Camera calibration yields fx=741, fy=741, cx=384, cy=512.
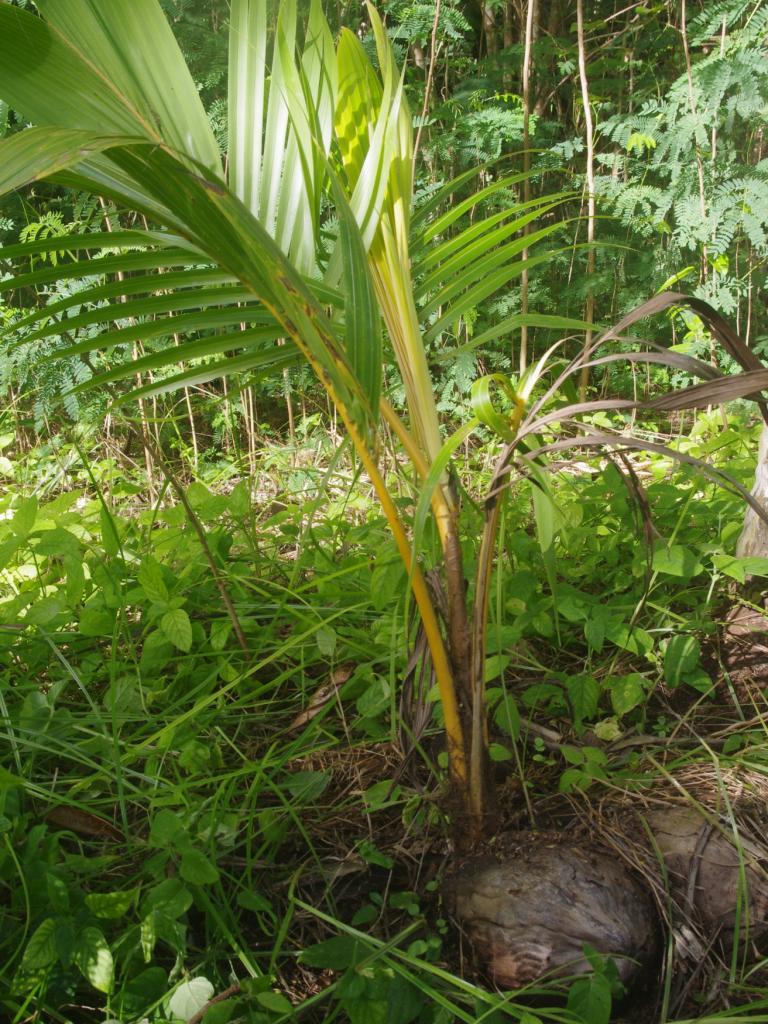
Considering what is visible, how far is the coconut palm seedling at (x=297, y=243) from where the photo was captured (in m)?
0.64

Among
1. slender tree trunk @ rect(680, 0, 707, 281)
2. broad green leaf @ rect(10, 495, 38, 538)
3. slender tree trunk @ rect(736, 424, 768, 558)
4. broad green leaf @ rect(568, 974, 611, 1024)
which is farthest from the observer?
slender tree trunk @ rect(680, 0, 707, 281)

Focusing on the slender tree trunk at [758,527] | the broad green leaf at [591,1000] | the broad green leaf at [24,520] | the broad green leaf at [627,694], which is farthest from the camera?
the broad green leaf at [24,520]

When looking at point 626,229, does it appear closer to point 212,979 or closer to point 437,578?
point 437,578

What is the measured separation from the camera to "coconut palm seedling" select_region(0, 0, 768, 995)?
645 mm

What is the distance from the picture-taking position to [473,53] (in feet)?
13.2

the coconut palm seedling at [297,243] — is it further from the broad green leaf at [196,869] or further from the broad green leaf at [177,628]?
the broad green leaf at [177,628]

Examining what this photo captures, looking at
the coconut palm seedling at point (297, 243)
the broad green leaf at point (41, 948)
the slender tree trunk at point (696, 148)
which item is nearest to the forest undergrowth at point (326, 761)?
the broad green leaf at point (41, 948)

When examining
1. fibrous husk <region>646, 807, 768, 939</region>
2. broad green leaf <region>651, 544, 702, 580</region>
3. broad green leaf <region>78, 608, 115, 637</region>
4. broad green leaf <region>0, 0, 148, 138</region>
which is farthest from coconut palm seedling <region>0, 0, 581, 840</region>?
broad green leaf <region>78, 608, 115, 637</region>

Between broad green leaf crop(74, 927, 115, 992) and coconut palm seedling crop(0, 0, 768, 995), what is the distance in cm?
42

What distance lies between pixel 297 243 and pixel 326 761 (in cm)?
75

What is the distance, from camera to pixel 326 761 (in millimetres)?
1135

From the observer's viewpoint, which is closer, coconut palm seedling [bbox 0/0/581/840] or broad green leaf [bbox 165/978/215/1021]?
coconut palm seedling [bbox 0/0/581/840]

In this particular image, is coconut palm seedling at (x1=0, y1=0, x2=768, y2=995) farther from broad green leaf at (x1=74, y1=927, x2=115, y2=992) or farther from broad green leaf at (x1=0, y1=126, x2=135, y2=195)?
broad green leaf at (x1=74, y1=927, x2=115, y2=992)

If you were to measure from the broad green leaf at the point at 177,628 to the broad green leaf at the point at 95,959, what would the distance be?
1.40ft
